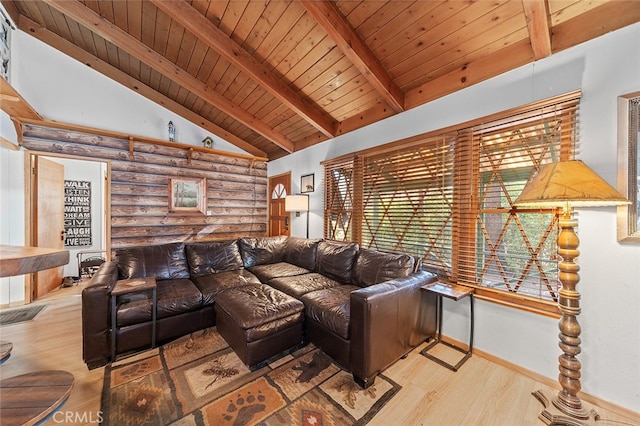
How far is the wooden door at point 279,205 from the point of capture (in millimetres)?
4863

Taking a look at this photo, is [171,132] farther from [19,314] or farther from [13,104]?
[19,314]

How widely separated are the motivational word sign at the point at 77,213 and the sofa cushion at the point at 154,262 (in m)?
3.00

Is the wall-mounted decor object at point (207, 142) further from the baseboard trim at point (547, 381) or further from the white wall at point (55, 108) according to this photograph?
the baseboard trim at point (547, 381)

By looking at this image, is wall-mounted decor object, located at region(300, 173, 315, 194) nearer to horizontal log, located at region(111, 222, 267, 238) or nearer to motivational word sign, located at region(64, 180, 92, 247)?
horizontal log, located at region(111, 222, 267, 238)

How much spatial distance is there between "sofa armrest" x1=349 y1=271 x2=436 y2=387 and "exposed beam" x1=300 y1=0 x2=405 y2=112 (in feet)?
6.46

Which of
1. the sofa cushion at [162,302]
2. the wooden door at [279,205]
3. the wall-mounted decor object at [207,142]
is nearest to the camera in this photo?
the sofa cushion at [162,302]

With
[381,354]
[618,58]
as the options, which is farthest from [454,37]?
[381,354]

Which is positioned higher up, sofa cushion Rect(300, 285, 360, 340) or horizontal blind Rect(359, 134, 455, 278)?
horizontal blind Rect(359, 134, 455, 278)

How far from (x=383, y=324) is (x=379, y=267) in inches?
29.1

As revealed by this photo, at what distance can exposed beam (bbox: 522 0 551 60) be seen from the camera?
5.26ft

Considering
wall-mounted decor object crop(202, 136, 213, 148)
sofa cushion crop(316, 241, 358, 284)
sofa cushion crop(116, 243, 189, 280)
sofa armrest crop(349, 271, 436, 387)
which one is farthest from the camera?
wall-mounted decor object crop(202, 136, 213, 148)

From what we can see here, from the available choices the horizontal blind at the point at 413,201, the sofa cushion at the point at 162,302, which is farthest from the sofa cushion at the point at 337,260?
the sofa cushion at the point at 162,302

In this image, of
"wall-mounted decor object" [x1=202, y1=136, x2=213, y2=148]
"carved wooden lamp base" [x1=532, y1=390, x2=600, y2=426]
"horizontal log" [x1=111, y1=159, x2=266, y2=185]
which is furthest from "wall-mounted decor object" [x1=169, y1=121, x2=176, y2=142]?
"carved wooden lamp base" [x1=532, y1=390, x2=600, y2=426]

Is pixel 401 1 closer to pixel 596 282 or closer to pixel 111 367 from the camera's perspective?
pixel 596 282
